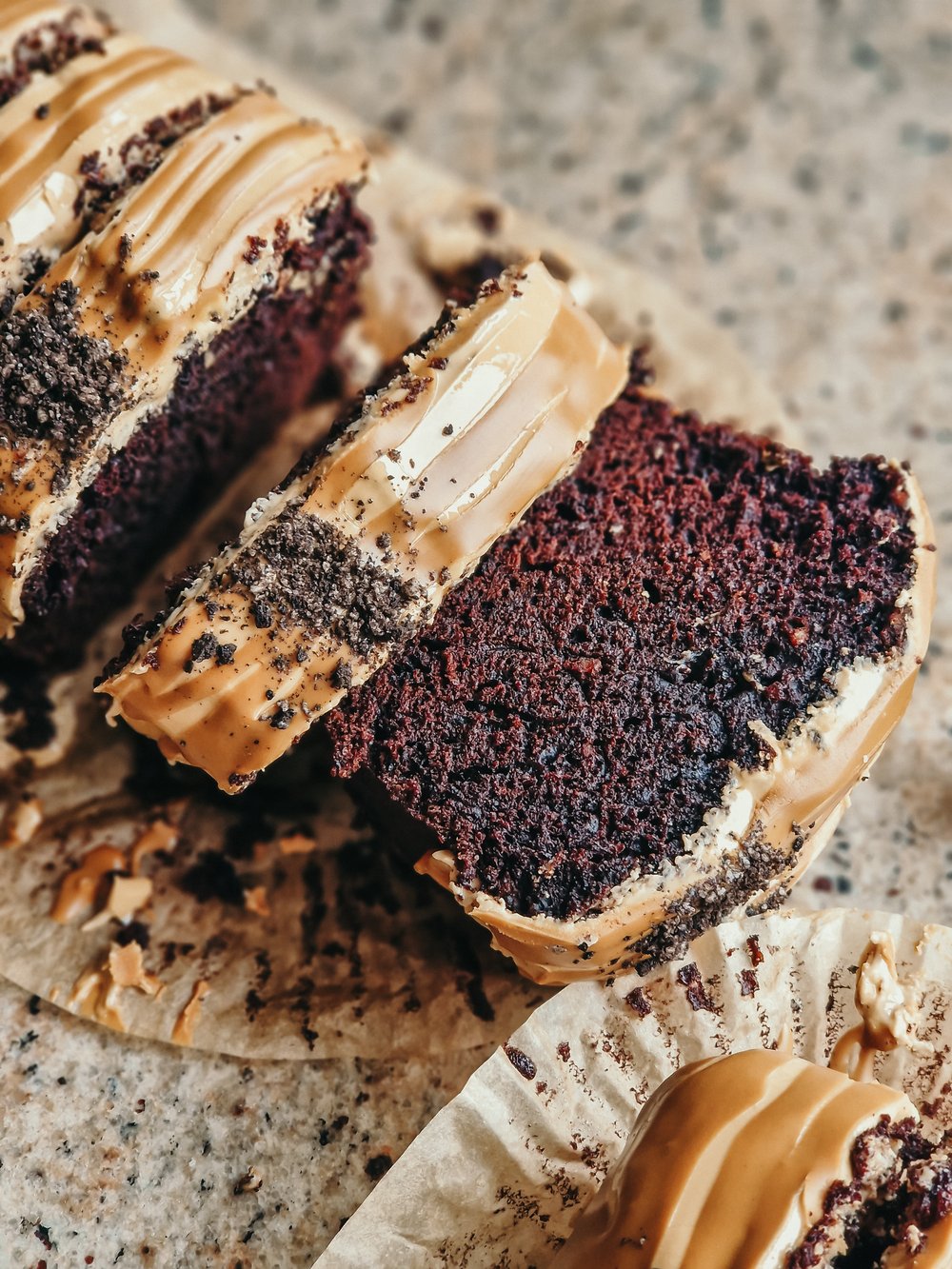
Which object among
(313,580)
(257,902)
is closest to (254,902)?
(257,902)

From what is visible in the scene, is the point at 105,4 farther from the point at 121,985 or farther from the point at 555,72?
the point at 121,985

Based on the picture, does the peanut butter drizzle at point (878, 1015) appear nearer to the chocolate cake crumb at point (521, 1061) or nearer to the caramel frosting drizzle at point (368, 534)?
the chocolate cake crumb at point (521, 1061)

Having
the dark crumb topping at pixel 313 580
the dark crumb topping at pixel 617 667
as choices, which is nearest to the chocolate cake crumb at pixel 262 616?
the dark crumb topping at pixel 313 580

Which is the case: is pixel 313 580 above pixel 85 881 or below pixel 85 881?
above

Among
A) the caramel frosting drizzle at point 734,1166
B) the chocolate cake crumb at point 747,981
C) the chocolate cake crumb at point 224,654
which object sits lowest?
the chocolate cake crumb at point 747,981

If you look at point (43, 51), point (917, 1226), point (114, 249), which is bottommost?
point (917, 1226)

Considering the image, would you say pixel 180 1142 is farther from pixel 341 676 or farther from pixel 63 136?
pixel 63 136

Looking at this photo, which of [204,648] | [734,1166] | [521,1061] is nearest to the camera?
[734,1166]
